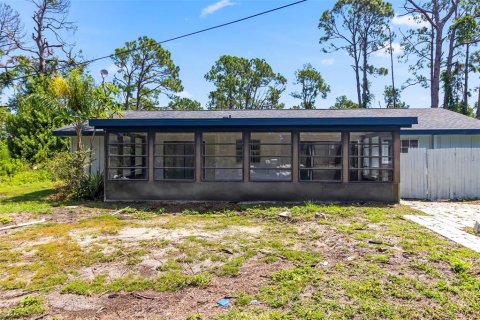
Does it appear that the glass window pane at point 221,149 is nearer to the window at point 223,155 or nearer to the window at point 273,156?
the window at point 223,155

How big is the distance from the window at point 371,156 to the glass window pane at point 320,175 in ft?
1.38

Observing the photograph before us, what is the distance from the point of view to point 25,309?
3.00 meters

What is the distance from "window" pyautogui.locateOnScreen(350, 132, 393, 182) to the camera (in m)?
8.79

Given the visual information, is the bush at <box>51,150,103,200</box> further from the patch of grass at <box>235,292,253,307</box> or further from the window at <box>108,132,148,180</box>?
the patch of grass at <box>235,292,253,307</box>

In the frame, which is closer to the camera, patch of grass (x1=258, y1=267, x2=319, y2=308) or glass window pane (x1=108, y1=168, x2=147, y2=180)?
patch of grass (x1=258, y1=267, x2=319, y2=308)

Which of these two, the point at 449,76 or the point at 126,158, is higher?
the point at 449,76

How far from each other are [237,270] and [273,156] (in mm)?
5541

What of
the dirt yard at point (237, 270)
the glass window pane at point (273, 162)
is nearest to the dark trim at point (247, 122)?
the glass window pane at point (273, 162)

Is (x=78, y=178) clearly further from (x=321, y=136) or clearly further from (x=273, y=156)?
(x=321, y=136)

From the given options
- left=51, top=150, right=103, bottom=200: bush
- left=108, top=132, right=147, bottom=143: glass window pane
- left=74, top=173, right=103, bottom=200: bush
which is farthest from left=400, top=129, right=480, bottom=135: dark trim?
left=51, top=150, right=103, bottom=200: bush

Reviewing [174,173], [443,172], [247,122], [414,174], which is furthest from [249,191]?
[443,172]

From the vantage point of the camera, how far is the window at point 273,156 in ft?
30.1

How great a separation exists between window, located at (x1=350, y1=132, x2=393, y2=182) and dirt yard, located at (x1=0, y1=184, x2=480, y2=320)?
2.24m

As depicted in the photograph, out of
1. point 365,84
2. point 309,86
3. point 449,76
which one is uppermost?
point 309,86
